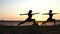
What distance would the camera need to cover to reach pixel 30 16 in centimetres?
2500
